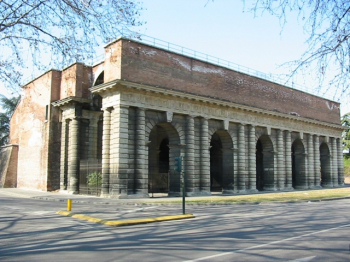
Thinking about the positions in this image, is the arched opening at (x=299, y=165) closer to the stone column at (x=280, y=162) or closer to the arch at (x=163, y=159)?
the stone column at (x=280, y=162)

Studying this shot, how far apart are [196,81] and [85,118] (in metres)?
9.72

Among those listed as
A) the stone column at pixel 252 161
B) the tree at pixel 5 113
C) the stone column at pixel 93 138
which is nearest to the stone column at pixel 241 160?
the stone column at pixel 252 161

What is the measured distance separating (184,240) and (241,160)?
2360 centimetres

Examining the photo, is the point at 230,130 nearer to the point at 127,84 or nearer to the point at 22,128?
the point at 127,84

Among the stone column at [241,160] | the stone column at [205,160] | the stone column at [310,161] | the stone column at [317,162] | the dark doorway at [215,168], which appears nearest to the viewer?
the stone column at [205,160]

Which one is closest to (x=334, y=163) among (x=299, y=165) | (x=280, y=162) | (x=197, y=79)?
(x=299, y=165)

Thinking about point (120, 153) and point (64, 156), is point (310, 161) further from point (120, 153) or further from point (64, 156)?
point (64, 156)

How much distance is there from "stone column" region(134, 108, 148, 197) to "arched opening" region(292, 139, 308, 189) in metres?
22.3

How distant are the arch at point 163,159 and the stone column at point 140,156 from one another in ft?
3.69

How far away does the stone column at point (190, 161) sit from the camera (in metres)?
27.6

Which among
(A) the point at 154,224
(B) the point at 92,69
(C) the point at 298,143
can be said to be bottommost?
(A) the point at 154,224

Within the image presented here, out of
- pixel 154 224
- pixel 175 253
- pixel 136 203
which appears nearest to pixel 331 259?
pixel 175 253

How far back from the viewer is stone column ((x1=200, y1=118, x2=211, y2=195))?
93.6 feet

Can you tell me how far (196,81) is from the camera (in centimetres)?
2952
